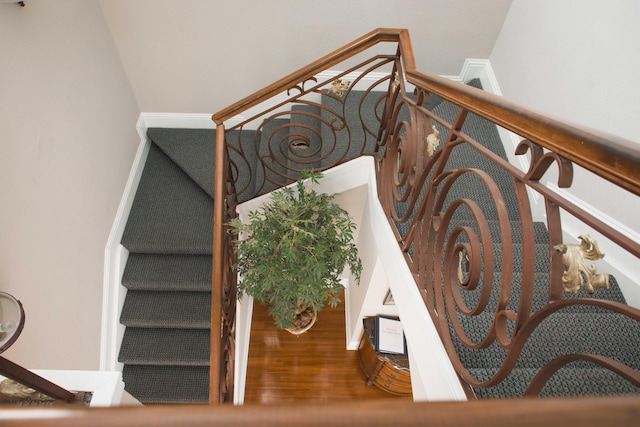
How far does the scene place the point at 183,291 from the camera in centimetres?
351

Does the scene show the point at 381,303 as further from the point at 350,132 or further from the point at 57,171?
the point at 57,171

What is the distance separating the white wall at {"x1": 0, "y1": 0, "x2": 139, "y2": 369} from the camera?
216 centimetres

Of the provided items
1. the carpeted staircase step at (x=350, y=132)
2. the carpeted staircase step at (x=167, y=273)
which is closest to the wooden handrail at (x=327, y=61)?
the carpeted staircase step at (x=350, y=132)

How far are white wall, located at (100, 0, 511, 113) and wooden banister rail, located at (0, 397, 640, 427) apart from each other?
139 inches

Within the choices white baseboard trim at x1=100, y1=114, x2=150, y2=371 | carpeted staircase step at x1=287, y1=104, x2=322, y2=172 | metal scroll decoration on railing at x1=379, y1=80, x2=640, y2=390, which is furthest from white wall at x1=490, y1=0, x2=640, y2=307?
white baseboard trim at x1=100, y1=114, x2=150, y2=371

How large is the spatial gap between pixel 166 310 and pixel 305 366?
1.61 metres

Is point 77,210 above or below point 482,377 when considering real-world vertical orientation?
above

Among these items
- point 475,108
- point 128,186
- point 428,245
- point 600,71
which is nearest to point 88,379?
point 428,245

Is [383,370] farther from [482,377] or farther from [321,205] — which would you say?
[482,377]

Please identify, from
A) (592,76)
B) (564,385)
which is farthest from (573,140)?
(592,76)

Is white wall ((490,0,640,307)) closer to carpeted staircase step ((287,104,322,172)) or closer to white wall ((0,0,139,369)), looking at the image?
carpeted staircase step ((287,104,322,172))

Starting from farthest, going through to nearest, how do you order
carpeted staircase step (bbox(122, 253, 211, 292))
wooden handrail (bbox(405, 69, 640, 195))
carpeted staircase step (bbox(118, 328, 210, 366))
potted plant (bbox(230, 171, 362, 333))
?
carpeted staircase step (bbox(122, 253, 211, 292)) < carpeted staircase step (bbox(118, 328, 210, 366)) < potted plant (bbox(230, 171, 362, 333)) < wooden handrail (bbox(405, 69, 640, 195))

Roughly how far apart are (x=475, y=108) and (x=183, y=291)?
3159 millimetres

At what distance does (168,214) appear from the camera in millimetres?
3674
